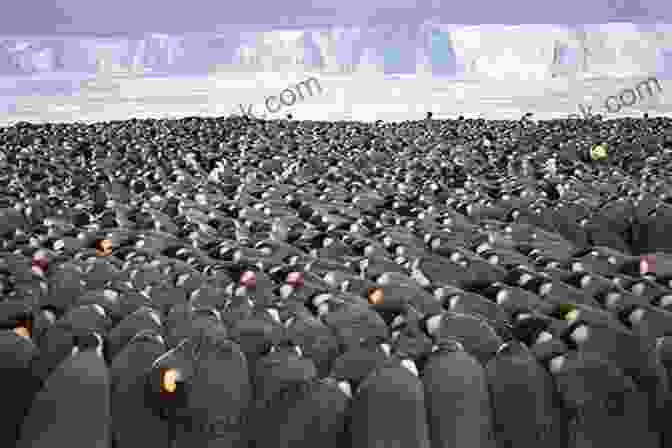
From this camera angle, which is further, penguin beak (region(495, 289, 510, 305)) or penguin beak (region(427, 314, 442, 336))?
penguin beak (region(495, 289, 510, 305))

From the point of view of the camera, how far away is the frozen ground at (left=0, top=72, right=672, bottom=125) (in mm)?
40781

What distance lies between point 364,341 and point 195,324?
0.99 metres

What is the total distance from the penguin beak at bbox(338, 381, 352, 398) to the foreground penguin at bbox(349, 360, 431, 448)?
0.18 ft

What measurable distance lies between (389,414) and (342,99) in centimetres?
4386

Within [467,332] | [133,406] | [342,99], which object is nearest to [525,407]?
[467,332]

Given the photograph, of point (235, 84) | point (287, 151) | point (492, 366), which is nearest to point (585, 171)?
point (287, 151)

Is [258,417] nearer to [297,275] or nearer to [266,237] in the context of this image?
[297,275]

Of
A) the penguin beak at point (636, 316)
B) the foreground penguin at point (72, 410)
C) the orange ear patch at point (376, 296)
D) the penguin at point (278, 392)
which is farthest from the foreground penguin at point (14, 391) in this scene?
the penguin beak at point (636, 316)

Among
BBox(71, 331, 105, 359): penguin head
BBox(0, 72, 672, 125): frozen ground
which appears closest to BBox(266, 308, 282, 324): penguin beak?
BBox(71, 331, 105, 359): penguin head

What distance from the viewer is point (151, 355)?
397 centimetres

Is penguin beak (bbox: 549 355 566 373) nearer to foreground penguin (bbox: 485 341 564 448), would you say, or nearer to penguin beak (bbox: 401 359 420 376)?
foreground penguin (bbox: 485 341 564 448)

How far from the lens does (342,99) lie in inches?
1831

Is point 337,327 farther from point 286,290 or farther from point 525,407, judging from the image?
point 525,407

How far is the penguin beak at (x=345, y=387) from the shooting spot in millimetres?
3689
